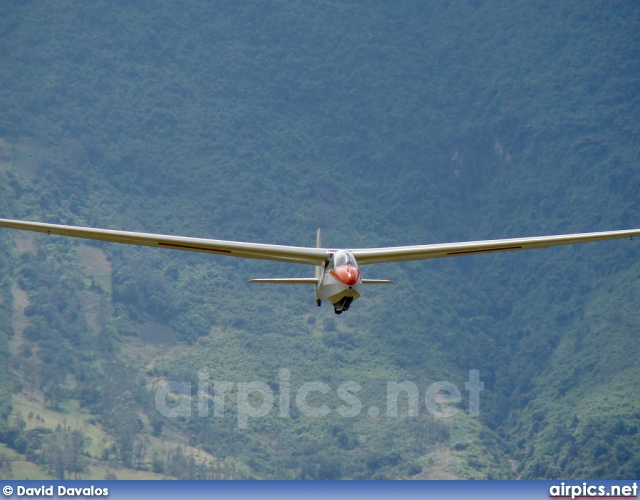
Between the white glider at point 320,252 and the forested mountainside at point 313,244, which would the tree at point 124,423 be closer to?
the forested mountainside at point 313,244

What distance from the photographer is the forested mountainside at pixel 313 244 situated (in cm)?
12281

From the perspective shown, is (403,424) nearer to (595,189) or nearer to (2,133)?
(595,189)

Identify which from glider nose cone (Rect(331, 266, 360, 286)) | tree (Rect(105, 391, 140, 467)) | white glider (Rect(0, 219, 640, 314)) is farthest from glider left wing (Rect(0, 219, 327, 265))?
tree (Rect(105, 391, 140, 467))

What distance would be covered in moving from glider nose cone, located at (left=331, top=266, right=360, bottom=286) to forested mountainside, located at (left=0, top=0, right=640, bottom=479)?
8813cm

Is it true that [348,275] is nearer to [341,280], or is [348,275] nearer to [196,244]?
[341,280]

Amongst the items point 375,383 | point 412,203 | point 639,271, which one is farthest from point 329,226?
point 639,271

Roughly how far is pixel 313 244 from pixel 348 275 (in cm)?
12365

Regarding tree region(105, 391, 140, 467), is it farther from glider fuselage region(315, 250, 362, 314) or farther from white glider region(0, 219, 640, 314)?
glider fuselage region(315, 250, 362, 314)

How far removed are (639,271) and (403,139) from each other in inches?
2586

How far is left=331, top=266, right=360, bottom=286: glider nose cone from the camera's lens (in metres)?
32.8

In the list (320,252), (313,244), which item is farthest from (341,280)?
(313,244)

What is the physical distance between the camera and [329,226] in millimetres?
159875

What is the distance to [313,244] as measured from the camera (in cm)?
15638

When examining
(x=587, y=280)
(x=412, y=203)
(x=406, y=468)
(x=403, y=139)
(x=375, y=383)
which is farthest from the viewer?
(x=403, y=139)
